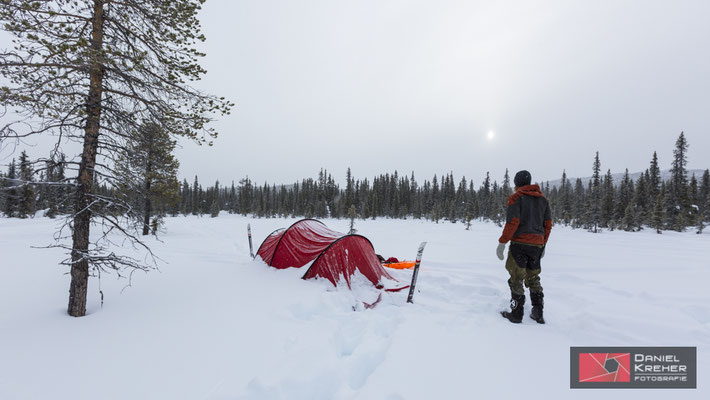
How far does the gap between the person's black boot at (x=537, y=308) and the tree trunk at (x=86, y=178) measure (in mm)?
6998

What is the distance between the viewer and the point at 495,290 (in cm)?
559

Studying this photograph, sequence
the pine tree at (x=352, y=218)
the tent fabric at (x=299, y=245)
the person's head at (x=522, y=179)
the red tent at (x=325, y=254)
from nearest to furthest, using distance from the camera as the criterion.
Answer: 1. the person's head at (x=522, y=179)
2. the red tent at (x=325, y=254)
3. the tent fabric at (x=299, y=245)
4. the pine tree at (x=352, y=218)

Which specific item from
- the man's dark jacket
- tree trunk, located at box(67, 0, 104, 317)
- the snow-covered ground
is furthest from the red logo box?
tree trunk, located at box(67, 0, 104, 317)

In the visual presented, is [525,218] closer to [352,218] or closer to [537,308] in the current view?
[537,308]

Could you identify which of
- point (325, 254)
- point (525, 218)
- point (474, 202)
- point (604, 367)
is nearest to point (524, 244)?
point (525, 218)

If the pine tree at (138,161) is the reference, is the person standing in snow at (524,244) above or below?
below

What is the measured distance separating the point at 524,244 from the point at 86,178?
694 cm

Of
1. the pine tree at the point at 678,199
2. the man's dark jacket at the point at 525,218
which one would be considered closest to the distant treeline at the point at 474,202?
the pine tree at the point at 678,199

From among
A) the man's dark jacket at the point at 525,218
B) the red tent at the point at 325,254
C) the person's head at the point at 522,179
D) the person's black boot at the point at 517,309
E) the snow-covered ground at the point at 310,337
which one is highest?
the person's head at the point at 522,179

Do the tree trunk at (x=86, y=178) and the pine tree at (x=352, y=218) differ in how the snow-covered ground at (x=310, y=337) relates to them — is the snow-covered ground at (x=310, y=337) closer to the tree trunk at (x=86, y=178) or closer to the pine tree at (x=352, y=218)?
the tree trunk at (x=86, y=178)

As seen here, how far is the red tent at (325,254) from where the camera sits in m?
5.89

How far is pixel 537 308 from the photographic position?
4.21 metres

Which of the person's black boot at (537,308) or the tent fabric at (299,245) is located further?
the tent fabric at (299,245)

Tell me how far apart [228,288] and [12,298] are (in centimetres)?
342
